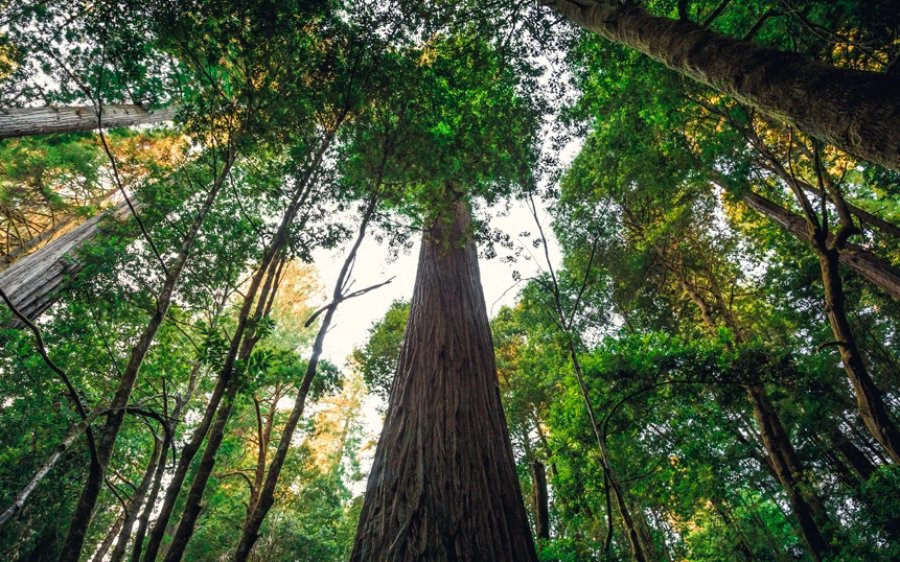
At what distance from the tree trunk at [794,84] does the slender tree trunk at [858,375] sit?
12.0ft

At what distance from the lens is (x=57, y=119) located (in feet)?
21.2

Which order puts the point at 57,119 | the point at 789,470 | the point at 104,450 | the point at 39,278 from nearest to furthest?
the point at 104,450 → the point at 39,278 → the point at 57,119 → the point at 789,470

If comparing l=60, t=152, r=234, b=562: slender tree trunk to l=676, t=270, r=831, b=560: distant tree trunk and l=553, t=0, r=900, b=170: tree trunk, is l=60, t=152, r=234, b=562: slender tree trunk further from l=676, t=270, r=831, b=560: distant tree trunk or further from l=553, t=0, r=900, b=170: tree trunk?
l=676, t=270, r=831, b=560: distant tree trunk

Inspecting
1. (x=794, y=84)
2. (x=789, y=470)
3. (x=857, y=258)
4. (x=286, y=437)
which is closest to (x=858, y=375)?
(x=857, y=258)

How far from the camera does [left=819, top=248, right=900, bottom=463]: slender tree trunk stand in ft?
12.0

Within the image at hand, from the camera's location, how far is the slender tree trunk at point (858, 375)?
3646 millimetres

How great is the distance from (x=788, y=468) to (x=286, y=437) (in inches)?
372

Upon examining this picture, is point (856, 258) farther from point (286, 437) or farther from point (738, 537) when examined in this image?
point (738, 537)

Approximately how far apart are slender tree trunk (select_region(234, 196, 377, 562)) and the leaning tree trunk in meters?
0.63

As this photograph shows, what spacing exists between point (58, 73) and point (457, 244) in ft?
15.2

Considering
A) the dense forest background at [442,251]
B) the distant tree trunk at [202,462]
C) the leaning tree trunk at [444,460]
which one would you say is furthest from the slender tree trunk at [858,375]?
the distant tree trunk at [202,462]

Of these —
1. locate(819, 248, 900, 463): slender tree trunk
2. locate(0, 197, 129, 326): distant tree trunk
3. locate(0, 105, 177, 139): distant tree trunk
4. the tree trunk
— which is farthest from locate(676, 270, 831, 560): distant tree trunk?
locate(0, 197, 129, 326): distant tree trunk

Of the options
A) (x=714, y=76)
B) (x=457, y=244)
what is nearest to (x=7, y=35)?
(x=457, y=244)

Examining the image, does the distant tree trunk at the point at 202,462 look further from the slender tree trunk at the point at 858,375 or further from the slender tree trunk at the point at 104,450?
the slender tree trunk at the point at 858,375
